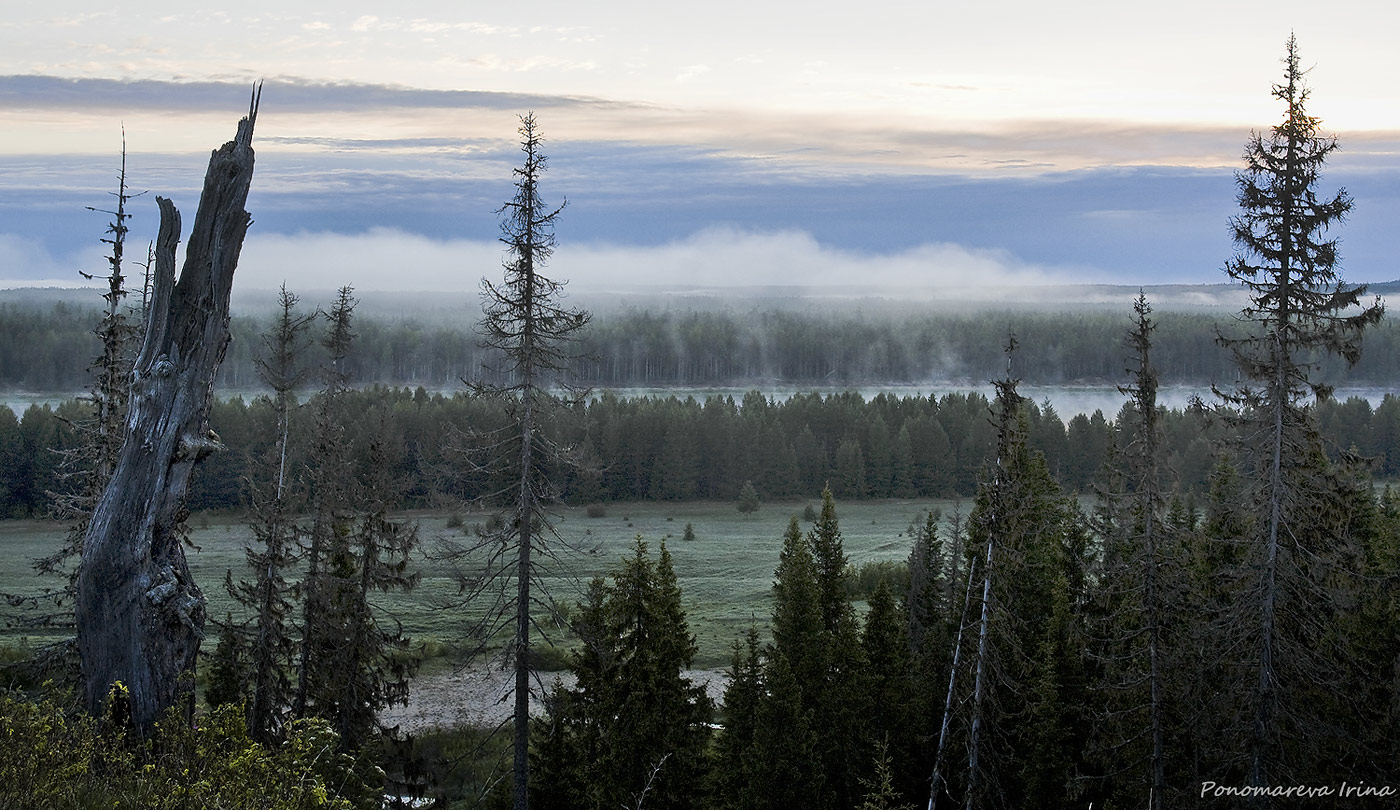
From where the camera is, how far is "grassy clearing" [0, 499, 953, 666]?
163 feet

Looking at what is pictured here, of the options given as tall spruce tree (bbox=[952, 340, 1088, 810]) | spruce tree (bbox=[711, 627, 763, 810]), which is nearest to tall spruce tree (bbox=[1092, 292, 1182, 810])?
tall spruce tree (bbox=[952, 340, 1088, 810])

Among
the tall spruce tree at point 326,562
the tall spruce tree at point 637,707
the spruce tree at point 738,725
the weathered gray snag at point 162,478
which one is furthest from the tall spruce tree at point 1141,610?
the tall spruce tree at point 326,562

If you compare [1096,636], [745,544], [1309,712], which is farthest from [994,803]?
[745,544]

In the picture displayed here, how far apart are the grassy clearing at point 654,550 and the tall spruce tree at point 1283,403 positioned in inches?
780

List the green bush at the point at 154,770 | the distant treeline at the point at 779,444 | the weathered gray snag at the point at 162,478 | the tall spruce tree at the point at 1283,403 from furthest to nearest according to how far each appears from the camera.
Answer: the distant treeline at the point at 779,444
the tall spruce tree at the point at 1283,403
the weathered gray snag at the point at 162,478
the green bush at the point at 154,770

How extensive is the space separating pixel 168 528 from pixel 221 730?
7.67ft

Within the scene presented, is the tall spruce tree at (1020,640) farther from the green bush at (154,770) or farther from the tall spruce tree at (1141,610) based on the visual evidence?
the green bush at (154,770)

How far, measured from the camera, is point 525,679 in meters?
20.5

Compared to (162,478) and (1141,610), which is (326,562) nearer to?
(162,478)

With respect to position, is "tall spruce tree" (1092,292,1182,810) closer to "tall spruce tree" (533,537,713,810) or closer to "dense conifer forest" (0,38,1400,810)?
"dense conifer forest" (0,38,1400,810)

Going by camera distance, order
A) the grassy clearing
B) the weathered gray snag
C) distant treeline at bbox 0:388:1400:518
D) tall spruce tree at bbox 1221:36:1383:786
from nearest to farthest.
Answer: the weathered gray snag < tall spruce tree at bbox 1221:36:1383:786 < the grassy clearing < distant treeline at bbox 0:388:1400:518

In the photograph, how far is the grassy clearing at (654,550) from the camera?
4959cm

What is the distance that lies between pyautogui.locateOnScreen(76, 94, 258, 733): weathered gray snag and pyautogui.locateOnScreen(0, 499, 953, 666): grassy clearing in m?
24.7

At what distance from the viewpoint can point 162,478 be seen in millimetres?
8758
